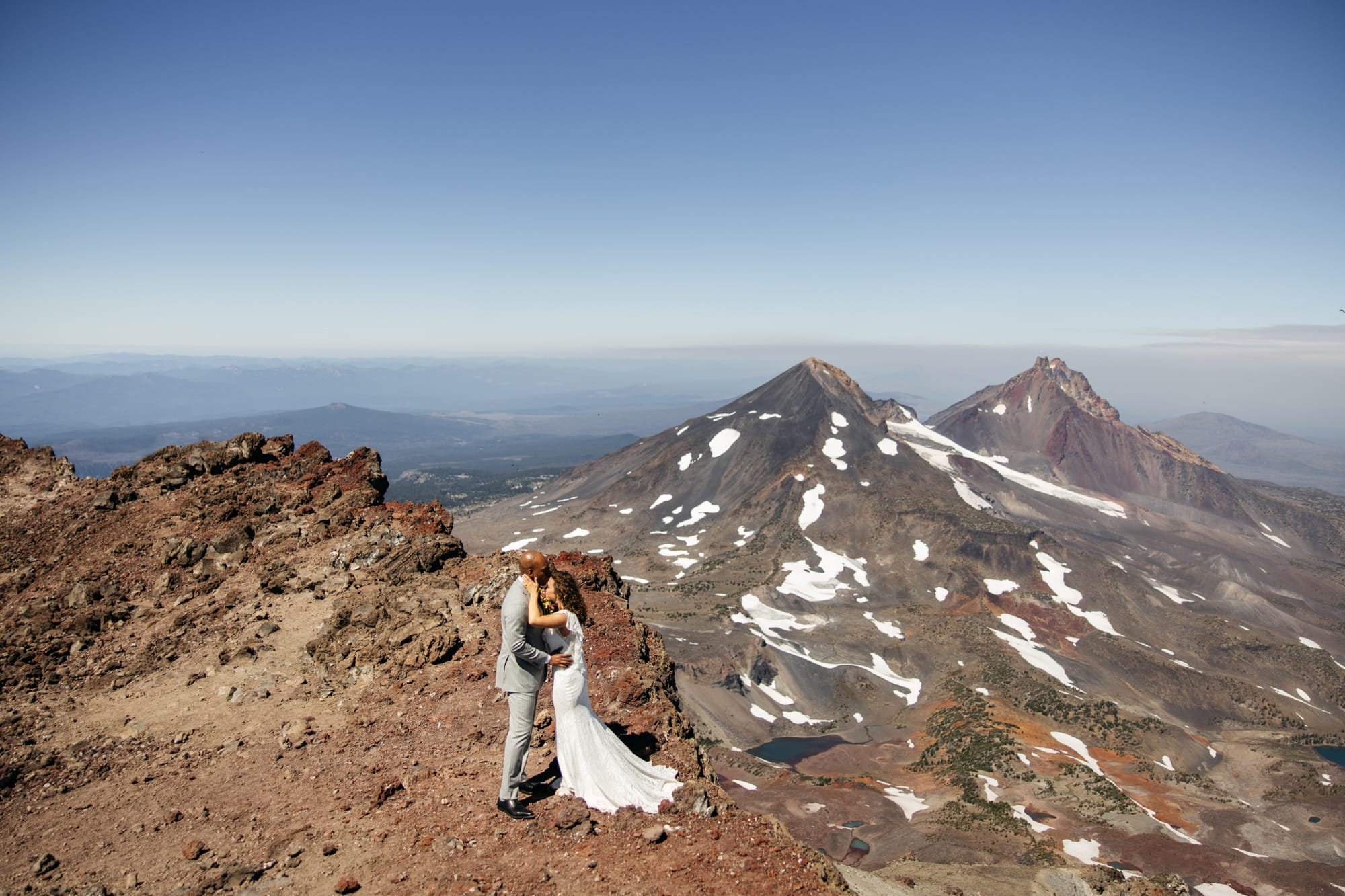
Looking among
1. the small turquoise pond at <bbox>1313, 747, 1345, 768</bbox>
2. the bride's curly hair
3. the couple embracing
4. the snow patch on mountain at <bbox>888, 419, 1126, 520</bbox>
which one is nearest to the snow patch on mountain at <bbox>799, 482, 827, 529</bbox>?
the snow patch on mountain at <bbox>888, 419, 1126, 520</bbox>

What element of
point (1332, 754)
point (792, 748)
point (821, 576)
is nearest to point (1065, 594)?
point (1332, 754)

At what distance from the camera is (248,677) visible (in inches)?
458

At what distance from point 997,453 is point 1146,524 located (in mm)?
47122

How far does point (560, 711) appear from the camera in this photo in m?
7.16

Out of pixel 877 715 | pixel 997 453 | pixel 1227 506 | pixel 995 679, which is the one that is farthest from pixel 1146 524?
pixel 877 715

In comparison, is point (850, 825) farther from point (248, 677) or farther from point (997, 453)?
point (997, 453)

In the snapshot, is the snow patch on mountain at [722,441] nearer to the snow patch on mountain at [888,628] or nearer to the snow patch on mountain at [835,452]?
the snow patch on mountain at [835,452]

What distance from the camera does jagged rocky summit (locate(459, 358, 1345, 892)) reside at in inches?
1152

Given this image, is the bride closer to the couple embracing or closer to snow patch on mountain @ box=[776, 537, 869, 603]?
the couple embracing

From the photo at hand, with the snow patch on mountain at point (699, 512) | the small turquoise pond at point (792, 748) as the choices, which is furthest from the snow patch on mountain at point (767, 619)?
the snow patch on mountain at point (699, 512)

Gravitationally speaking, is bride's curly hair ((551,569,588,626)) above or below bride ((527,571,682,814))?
above

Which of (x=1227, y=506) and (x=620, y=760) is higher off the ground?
(x=620, y=760)

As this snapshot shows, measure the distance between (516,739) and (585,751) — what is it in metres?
0.78

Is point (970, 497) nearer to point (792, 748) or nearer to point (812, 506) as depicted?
point (812, 506)
